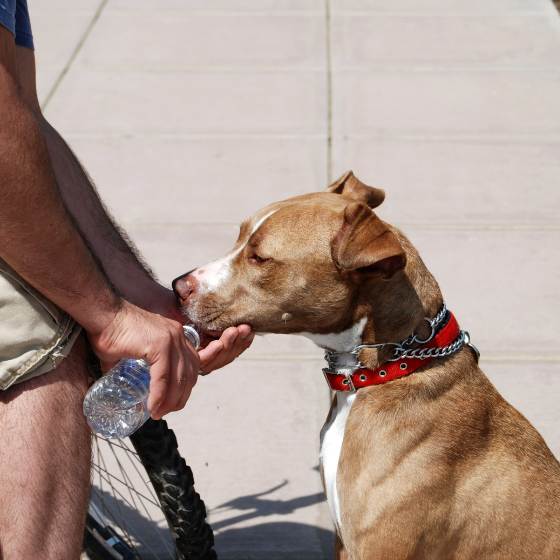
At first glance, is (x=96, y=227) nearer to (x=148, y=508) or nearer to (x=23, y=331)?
(x=23, y=331)

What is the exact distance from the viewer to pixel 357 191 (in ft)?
12.0

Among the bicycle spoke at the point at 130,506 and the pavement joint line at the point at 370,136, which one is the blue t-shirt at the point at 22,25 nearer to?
the bicycle spoke at the point at 130,506

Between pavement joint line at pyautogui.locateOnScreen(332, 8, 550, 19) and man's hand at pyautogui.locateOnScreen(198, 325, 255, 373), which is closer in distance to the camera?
man's hand at pyautogui.locateOnScreen(198, 325, 255, 373)

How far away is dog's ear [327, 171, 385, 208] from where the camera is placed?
364 cm

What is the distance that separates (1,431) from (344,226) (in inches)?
46.9

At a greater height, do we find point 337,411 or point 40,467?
point 40,467

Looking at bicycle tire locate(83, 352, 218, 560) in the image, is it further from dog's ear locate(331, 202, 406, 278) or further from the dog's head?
dog's ear locate(331, 202, 406, 278)

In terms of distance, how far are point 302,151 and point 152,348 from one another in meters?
4.97

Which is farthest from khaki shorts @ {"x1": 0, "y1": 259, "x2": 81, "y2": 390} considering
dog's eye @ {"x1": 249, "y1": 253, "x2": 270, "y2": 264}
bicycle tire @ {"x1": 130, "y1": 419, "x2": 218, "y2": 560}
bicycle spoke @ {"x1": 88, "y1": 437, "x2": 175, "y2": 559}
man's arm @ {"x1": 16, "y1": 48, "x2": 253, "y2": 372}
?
bicycle spoke @ {"x1": 88, "y1": 437, "x2": 175, "y2": 559}

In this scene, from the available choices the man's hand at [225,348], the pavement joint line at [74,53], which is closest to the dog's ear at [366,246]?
the man's hand at [225,348]

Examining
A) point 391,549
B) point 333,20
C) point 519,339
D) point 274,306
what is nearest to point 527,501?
point 391,549

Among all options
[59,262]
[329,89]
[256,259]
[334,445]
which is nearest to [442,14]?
[329,89]

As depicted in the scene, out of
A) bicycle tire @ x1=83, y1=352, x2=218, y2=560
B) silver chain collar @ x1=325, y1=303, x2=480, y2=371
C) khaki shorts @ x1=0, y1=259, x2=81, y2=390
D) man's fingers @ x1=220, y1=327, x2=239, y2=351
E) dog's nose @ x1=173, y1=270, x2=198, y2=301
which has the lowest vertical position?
bicycle tire @ x1=83, y1=352, x2=218, y2=560

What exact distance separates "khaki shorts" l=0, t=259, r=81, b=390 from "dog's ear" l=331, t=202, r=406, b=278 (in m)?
0.92
